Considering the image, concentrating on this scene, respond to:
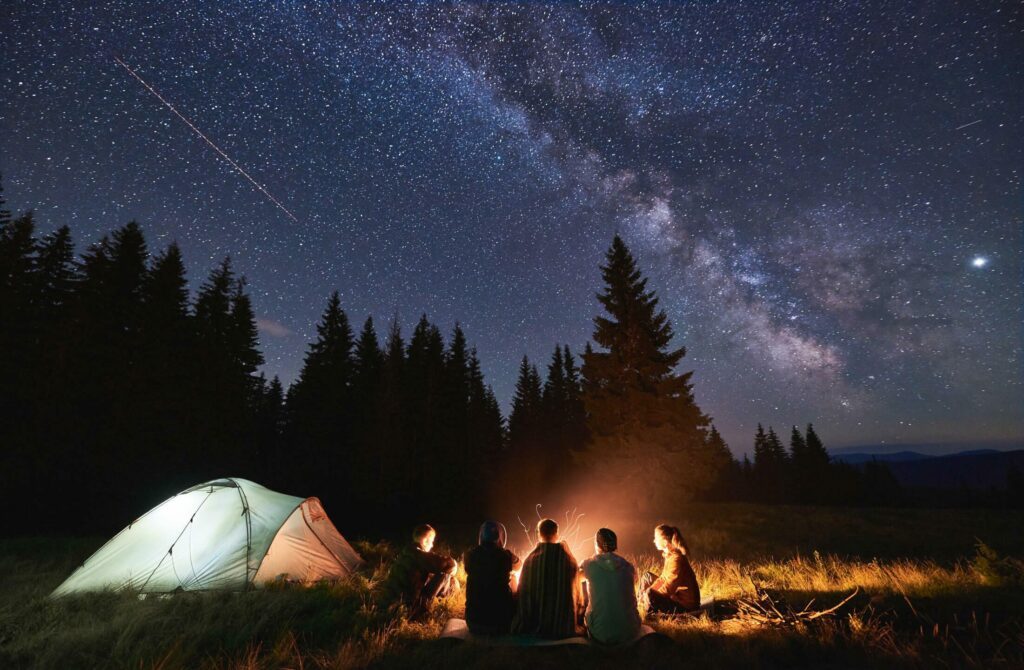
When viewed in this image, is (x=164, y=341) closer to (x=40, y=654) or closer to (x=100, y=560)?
(x=100, y=560)

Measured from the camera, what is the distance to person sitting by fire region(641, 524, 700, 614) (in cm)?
604

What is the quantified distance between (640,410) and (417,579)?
1756 centimetres

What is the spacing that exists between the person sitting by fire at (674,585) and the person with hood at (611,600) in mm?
1203

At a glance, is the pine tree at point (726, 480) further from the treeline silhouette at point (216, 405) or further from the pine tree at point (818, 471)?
the treeline silhouette at point (216, 405)

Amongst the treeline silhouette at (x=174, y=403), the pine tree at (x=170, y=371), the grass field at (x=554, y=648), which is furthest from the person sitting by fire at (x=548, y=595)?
the pine tree at (x=170, y=371)

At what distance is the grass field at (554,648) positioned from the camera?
14.8 feet

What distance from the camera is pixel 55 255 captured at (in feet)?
65.2

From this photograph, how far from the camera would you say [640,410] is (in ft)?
72.7

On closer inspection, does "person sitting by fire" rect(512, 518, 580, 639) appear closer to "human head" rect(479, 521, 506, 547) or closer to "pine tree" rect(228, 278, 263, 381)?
"human head" rect(479, 521, 506, 547)

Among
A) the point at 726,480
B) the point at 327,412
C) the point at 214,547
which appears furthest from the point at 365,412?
the point at 726,480

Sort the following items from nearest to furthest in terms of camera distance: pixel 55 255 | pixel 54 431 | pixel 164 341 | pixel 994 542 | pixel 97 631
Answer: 1. pixel 97 631
2. pixel 994 542
3. pixel 54 431
4. pixel 55 255
5. pixel 164 341

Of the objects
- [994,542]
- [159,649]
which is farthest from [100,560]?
[994,542]

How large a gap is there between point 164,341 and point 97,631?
22.0m

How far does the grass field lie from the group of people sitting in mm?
296
